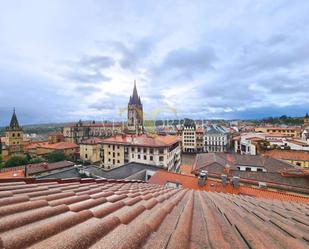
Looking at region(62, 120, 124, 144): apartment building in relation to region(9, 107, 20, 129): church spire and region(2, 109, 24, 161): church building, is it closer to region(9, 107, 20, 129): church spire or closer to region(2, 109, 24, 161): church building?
region(2, 109, 24, 161): church building

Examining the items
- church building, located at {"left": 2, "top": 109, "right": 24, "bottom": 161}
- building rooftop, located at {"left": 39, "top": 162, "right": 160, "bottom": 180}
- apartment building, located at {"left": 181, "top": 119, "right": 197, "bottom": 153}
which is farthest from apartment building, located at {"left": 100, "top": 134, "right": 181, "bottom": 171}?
church building, located at {"left": 2, "top": 109, "right": 24, "bottom": 161}

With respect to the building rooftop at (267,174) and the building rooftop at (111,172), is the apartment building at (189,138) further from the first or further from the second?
the building rooftop at (111,172)

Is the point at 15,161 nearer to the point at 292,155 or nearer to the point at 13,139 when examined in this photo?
the point at 13,139

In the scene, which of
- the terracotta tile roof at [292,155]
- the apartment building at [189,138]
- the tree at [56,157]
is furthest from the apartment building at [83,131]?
the terracotta tile roof at [292,155]

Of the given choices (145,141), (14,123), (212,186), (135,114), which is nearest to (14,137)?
(14,123)

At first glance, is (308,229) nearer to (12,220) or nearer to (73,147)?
(12,220)

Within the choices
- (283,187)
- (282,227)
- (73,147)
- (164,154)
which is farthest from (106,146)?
(282,227)
